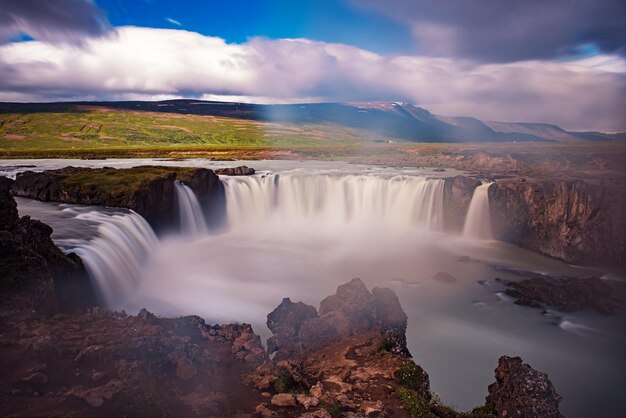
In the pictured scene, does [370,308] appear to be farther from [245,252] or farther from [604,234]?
[604,234]

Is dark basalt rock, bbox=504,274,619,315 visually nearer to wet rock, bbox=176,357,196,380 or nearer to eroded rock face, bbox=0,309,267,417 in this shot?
eroded rock face, bbox=0,309,267,417

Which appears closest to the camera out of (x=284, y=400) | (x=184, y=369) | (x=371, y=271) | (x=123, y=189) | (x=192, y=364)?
(x=284, y=400)

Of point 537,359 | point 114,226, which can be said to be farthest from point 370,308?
point 114,226

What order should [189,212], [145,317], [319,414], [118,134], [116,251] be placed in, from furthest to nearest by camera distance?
[118,134] → [189,212] → [116,251] → [145,317] → [319,414]

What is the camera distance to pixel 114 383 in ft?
29.6

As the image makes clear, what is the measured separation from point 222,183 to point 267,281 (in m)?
19.3

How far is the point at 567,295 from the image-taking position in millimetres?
22375

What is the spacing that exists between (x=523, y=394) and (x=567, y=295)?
49.1 feet

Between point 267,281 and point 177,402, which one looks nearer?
point 177,402

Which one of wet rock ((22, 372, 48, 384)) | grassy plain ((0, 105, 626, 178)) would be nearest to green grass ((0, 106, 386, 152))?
grassy plain ((0, 105, 626, 178))

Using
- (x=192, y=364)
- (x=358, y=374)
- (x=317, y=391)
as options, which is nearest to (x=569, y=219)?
(x=358, y=374)

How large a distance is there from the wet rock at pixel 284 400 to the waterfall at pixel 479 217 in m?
31.0

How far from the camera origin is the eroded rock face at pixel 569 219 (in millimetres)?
29125

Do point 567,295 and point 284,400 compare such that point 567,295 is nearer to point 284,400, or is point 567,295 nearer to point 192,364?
point 284,400
